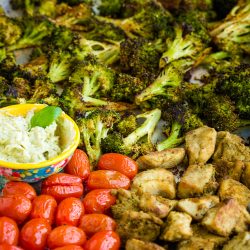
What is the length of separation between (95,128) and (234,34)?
2.65 m

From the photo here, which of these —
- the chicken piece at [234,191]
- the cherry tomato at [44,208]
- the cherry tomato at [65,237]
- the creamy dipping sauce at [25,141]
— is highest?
the creamy dipping sauce at [25,141]

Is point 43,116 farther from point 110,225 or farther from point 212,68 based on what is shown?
point 212,68

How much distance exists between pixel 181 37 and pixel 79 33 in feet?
4.45

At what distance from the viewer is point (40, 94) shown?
5.52m

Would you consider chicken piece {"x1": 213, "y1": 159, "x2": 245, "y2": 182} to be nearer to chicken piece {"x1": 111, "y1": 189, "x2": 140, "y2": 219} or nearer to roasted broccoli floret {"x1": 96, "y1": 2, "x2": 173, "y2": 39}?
chicken piece {"x1": 111, "y1": 189, "x2": 140, "y2": 219}

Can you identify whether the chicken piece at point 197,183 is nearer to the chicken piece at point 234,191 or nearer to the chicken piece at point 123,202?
the chicken piece at point 234,191

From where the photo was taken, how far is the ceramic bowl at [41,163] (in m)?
4.23

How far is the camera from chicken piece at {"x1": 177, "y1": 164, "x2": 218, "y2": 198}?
4488mm

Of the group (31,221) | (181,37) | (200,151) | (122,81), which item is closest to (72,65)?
(122,81)

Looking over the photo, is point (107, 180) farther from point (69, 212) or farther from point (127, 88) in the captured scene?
point (127, 88)

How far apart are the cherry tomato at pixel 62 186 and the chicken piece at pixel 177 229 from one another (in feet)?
2.93

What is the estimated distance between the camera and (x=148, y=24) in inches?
269

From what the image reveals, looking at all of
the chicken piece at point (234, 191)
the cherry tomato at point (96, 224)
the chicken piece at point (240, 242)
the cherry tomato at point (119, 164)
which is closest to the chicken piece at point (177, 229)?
the chicken piece at point (240, 242)

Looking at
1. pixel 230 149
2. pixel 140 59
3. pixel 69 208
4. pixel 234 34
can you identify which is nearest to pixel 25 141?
pixel 69 208
